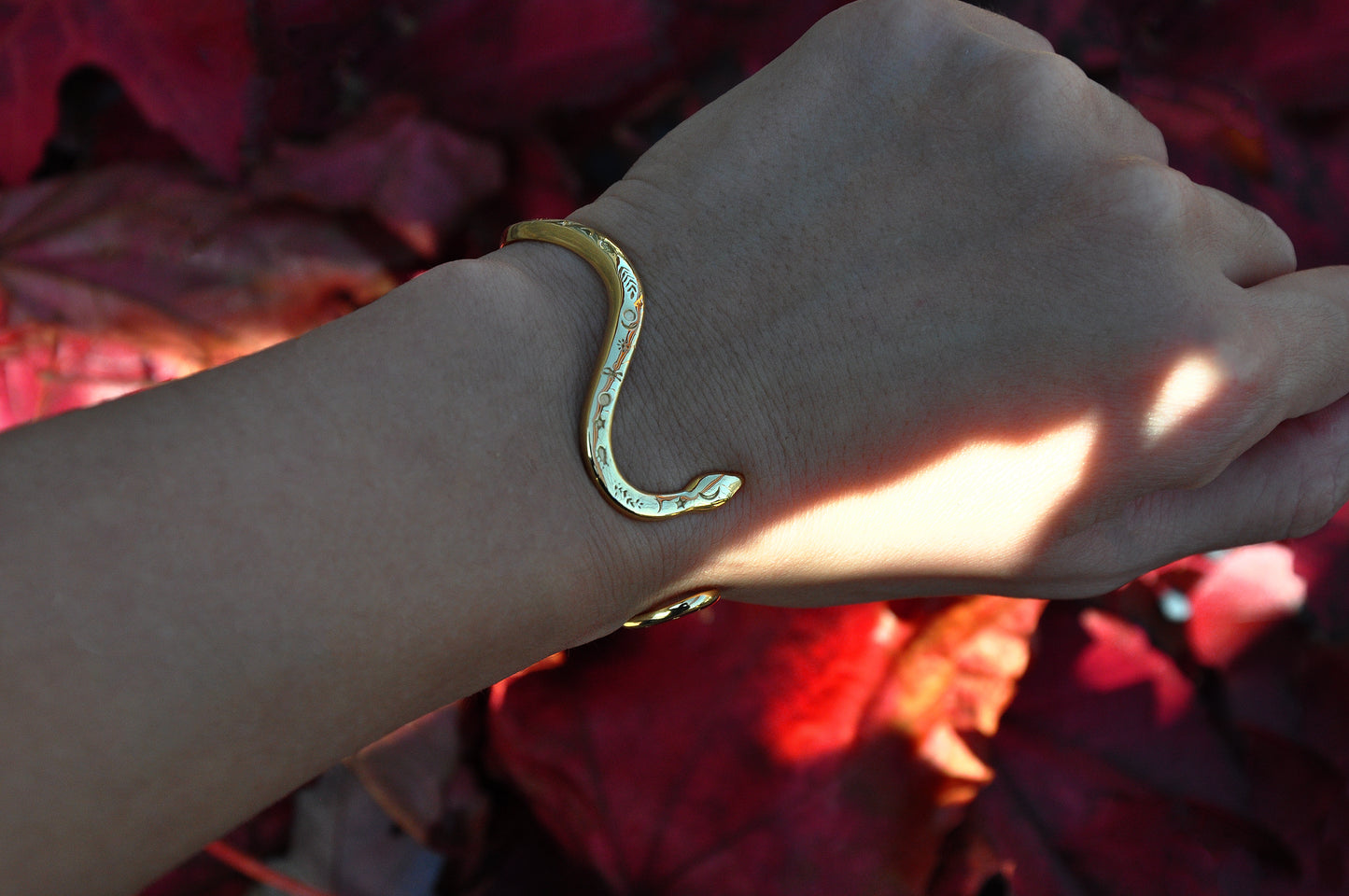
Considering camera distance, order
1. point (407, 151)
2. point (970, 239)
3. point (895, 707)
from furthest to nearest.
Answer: point (407, 151) → point (895, 707) → point (970, 239)

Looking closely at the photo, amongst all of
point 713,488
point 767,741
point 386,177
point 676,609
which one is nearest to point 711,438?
point 713,488

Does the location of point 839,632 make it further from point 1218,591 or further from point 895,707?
point 1218,591

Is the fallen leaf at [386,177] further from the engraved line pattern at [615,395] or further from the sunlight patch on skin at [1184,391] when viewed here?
the sunlight patch on skin at [1184,391]

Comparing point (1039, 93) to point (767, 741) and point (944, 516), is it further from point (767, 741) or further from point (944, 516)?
point (767, 741)

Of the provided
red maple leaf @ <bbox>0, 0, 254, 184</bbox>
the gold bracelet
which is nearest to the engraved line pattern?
the gold bracelet

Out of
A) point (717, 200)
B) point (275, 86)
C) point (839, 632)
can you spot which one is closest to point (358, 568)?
point (717, 200)
